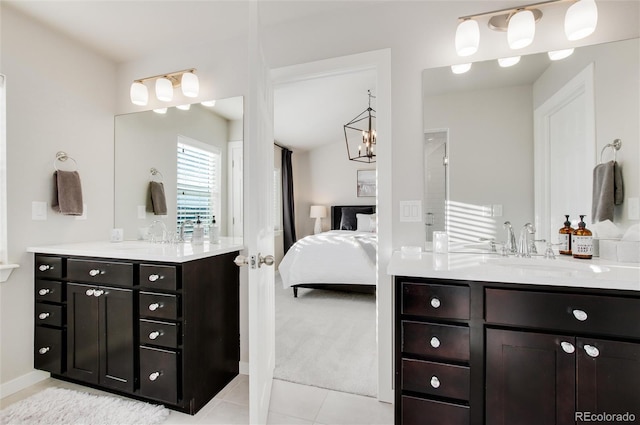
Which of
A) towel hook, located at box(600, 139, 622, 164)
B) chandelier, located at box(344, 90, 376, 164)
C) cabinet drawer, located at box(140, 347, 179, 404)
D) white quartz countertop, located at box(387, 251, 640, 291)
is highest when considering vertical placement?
chandelier, located at box(344, 90, 376, 164)

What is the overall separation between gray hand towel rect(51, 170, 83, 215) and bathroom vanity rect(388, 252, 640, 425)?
2.28 meters

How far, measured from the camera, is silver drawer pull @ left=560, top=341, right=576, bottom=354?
1.06 meters

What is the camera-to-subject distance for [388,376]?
5.88 ft

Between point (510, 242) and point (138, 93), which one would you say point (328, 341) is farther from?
point (138, 93)

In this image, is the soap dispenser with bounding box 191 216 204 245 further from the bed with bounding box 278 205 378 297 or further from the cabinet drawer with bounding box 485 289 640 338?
the cabinet drawer with bounding box 485 289 640 338

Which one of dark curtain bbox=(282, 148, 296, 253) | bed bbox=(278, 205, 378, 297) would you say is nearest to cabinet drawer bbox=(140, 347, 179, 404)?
bed bbox=(278, 205, 378, 297)

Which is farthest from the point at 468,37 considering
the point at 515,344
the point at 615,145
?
the point at 515,344

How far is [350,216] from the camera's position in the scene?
19.2 feet

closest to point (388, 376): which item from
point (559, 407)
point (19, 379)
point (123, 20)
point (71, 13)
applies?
point (559, 407)

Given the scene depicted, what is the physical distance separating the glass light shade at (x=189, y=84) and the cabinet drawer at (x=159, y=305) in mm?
1445

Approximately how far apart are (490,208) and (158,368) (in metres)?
2.11

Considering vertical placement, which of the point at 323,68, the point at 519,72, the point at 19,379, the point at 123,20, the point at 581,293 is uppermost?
the point at 123,20

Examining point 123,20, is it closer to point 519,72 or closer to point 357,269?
point 519,72
